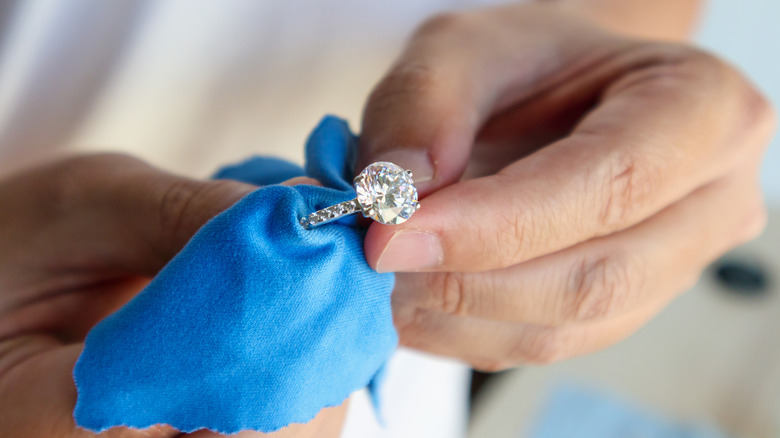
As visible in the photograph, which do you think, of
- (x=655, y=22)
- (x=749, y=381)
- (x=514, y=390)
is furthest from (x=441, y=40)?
(x=749, y=381)

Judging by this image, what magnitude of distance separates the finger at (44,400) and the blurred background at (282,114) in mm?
480

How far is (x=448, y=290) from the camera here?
611mm

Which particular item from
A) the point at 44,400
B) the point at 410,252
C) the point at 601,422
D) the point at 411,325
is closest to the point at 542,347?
the point at 411,325

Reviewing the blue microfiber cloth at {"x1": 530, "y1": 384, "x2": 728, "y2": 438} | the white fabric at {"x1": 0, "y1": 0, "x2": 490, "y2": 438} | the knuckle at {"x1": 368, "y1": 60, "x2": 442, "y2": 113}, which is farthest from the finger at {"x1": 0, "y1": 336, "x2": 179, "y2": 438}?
the blue microfiber cloth at {"x1": 530, "y1": 384, "x2": 728, "y2": 438}

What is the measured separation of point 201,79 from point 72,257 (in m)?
0.49

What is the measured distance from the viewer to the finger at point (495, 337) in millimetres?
679

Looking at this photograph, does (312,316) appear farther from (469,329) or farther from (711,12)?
(711,12)

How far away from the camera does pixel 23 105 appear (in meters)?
0.85

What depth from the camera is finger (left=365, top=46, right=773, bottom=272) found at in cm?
52

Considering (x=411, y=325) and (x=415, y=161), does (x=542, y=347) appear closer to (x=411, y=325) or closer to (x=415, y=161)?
(x=411, y=325)

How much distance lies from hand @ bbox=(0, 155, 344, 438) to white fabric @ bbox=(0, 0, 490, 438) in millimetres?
263

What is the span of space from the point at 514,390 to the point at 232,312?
4.39ft

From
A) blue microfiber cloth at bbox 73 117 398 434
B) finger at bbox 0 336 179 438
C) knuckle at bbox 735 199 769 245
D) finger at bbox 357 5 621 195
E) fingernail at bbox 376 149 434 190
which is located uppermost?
finger at bbox 357 5 621 195

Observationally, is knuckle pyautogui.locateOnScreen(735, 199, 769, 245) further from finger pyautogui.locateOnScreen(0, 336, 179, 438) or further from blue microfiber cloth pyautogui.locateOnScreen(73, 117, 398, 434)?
finger pyautogui.locateOnScreen(0, 336, 179, 438)
